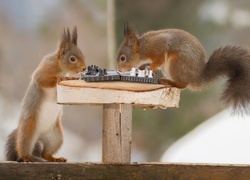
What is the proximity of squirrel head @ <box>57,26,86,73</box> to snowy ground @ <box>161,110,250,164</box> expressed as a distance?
1.74 m

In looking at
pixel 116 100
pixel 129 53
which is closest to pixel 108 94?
pixel 116 100

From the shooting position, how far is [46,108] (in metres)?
2.22

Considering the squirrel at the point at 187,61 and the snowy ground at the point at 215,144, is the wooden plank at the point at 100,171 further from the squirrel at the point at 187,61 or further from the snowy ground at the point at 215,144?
the snowy ground at the point at 215,144

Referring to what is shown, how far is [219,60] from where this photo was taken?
221 cm

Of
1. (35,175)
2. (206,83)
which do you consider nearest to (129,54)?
(206,83)

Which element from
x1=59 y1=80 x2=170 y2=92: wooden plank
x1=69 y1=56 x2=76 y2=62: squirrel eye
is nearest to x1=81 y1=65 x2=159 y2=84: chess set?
x1=59 y1=80 x2=170 y2=92: wooden plank

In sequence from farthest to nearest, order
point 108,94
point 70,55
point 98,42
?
1. point 98,42
2. point 70,55
3. point 108,94

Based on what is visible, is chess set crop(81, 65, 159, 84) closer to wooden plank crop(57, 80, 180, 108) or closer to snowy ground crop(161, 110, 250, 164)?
wooden plank crop(57, 80, 180, 108)

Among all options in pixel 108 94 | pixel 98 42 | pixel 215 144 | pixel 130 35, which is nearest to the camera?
pixel 108 94

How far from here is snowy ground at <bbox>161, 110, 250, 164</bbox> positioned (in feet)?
12.5

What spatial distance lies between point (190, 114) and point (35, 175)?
8.14ft

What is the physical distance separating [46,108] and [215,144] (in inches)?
74.4

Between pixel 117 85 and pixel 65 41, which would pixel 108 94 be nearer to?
pixel 117 85

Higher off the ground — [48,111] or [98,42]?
[98,42]
